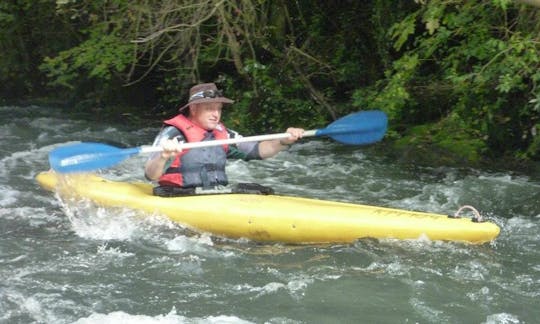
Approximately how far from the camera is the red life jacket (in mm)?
4848

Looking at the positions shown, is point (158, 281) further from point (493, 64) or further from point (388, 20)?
point (388, 20)

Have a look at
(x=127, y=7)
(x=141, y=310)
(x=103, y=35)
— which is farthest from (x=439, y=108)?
(x=141, y=310)

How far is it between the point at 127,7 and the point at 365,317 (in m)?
4.96

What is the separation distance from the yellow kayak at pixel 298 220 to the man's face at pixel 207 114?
469mm

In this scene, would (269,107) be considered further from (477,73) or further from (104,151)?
(104,151)

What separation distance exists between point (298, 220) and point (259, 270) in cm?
55

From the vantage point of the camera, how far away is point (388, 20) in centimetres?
725

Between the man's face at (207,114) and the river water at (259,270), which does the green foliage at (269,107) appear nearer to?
the river water at (259,270)

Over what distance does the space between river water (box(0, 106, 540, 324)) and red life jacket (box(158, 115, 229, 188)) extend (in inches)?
12.0

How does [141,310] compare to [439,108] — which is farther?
[439,108]

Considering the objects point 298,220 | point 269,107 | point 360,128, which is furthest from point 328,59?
point 298,220

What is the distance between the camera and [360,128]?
17.4 feet

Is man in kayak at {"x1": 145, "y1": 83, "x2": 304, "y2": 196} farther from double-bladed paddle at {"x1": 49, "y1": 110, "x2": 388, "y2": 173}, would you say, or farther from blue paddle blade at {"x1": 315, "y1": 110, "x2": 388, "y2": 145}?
blue paddle blade at {"x1": 315, "y1": 110, "x2": 388, "y2": 145}

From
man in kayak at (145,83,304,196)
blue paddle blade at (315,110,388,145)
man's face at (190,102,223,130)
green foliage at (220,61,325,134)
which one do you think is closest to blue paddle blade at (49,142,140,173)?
man in kayak at (145,83,304,196)
